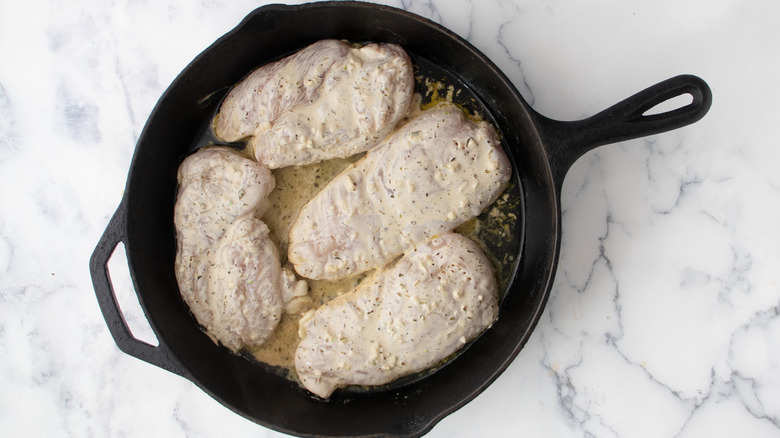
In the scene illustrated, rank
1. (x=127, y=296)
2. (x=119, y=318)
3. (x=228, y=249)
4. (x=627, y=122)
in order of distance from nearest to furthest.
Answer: (x=627, y=122) → (x=119, y=318) → (x=228, y=249) → (x=127, y=296)

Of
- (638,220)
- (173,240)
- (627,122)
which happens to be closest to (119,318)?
(173,240)

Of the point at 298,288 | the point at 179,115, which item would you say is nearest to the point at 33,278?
the point at 179,115

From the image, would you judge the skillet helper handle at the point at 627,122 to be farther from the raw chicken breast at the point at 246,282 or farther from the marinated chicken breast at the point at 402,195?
the raw chicken breast at the point at 246,282

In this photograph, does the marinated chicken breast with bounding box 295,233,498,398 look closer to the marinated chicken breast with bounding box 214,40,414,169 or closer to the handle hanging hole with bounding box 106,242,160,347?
the marinated chicken breast with bounding box 214,40,414,169

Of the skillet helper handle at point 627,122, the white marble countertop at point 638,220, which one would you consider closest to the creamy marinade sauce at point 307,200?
the white marble countertop at point 638,220

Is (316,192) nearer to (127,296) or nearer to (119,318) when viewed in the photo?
(119,318)

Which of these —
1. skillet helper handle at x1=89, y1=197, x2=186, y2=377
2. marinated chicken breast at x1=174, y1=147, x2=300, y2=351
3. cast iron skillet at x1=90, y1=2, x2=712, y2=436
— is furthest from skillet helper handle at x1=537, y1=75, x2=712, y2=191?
skillet helper handle at x1=89, y1=197, x2=186, y2=377
